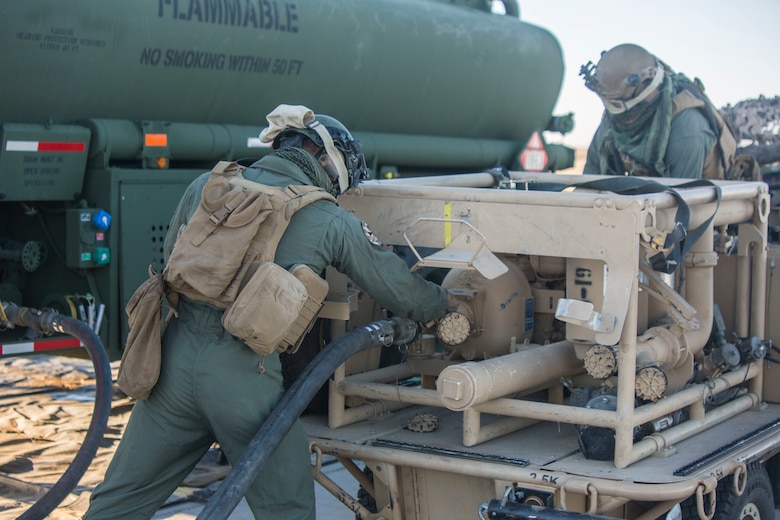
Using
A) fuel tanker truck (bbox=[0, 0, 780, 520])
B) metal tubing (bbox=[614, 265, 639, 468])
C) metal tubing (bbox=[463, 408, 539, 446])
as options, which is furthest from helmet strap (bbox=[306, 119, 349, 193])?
metal tubing (bbox=[614, 265, 639, 468])

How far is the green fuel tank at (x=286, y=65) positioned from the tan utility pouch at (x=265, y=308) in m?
3.02

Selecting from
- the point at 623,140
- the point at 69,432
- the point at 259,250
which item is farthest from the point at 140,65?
the point at 259,250

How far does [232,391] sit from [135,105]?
3368 millimetres

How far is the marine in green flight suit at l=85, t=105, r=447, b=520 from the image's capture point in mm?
3340

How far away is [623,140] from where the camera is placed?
19.3 feet

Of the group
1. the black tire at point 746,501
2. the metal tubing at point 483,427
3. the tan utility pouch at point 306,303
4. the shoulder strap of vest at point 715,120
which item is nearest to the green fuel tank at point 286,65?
the shoulder strap of vest at point 715,120

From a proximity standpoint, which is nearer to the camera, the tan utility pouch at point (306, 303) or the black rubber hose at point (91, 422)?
the tan utility pouch at point (306, 303)

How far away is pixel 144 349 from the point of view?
3.39 meters

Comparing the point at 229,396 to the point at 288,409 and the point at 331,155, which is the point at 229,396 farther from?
the point at 331,155

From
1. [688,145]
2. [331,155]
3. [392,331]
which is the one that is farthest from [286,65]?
[392,331]

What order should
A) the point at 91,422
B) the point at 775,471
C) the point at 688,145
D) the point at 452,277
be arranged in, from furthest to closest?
the point at 688,145 < the point at 775,471 < the point at 91,422 < the point at 452,277

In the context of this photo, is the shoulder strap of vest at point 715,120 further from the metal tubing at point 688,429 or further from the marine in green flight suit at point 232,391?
the marine in green flight suit at point 232,391

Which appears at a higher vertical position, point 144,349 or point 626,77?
point 626,77

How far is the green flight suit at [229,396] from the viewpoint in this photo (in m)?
3.34
